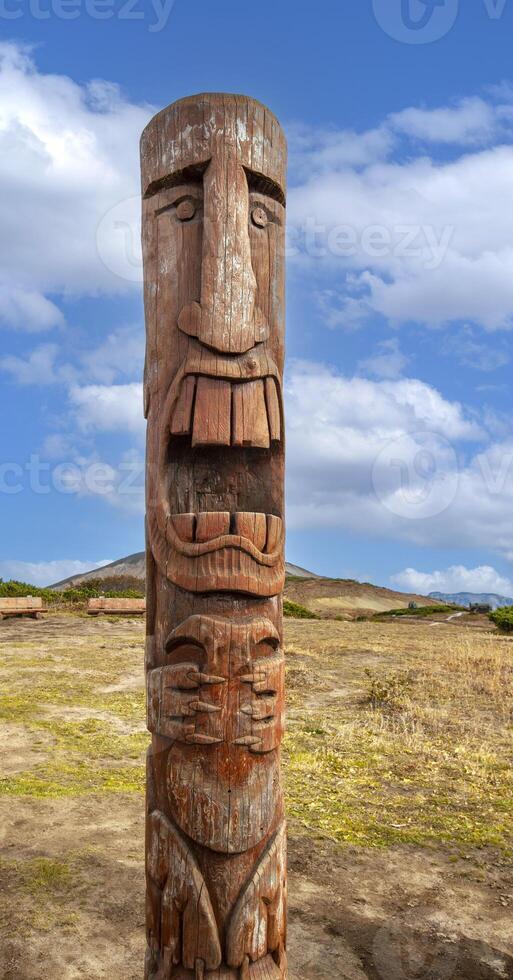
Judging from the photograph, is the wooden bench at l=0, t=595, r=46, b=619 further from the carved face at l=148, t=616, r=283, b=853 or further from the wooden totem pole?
the carved face at l=148, t=616, r=283, b=853

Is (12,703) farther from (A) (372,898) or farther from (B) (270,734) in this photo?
(B) (270,734)

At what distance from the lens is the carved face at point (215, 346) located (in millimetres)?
4207

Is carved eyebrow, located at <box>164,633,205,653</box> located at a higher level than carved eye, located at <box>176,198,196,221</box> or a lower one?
lower

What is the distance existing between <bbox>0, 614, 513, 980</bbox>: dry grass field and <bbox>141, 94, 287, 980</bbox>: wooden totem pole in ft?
5.61

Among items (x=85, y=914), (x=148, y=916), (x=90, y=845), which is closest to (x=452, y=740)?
(x=90, y=845)

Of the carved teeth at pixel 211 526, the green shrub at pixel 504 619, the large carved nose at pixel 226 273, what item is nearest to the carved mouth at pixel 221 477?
the carved teeth at pixel 211 526

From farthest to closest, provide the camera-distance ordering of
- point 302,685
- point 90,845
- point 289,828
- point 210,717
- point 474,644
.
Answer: point 474,644 < point 302,685 < point 289,828 < point 90,845 < point 210,717

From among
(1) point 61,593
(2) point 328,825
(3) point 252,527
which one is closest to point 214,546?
(3) point 252,527

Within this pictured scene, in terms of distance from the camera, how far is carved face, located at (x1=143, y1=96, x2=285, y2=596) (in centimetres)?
421

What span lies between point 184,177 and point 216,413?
4.92 feet

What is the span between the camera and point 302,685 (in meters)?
14.7

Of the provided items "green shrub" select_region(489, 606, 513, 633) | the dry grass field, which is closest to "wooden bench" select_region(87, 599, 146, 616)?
the dry grass field

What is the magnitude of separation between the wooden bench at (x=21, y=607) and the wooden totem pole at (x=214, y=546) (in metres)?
21.5

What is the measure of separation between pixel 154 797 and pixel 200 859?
42cm
